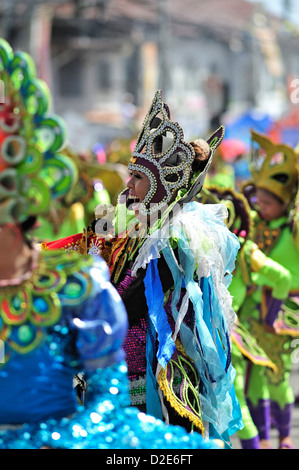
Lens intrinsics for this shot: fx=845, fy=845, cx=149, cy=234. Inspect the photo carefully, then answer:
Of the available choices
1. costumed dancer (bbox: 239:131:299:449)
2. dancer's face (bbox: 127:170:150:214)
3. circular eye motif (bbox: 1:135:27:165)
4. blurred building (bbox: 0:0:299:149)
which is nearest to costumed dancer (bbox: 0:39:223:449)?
circular eye motif (bbox: 1:135:27:165)

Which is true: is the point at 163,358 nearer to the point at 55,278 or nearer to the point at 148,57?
the point at 55,278

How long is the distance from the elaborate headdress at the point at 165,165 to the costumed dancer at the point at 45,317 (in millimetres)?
1349

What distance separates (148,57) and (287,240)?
106 feet

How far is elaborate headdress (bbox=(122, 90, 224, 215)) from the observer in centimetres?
369

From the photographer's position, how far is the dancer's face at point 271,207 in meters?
6.00

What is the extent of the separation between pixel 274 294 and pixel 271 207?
0.86 metres

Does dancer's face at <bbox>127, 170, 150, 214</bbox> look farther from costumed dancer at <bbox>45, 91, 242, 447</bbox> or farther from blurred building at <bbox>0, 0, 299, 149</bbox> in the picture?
blurred building at <bbox>0, 0, 299, 149</bbox>

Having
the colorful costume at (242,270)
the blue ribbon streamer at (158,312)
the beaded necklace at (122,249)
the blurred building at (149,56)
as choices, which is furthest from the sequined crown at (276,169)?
the blurred building at (149,56)

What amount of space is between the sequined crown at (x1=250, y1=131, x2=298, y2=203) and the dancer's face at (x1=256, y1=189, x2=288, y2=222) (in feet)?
0.13

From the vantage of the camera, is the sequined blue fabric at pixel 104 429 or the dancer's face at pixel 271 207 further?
the dancer's face at pixel 271 207

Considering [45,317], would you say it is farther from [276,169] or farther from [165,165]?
[276,169]

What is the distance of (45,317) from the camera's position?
2.28 metres

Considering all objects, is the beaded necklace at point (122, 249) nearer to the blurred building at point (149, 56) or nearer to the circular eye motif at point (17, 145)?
the circular eye motif at point (17, 145)

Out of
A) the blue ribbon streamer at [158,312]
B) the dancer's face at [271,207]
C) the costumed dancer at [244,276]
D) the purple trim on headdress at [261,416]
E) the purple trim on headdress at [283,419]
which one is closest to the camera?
the blue ribbon streamer at [158,312]
